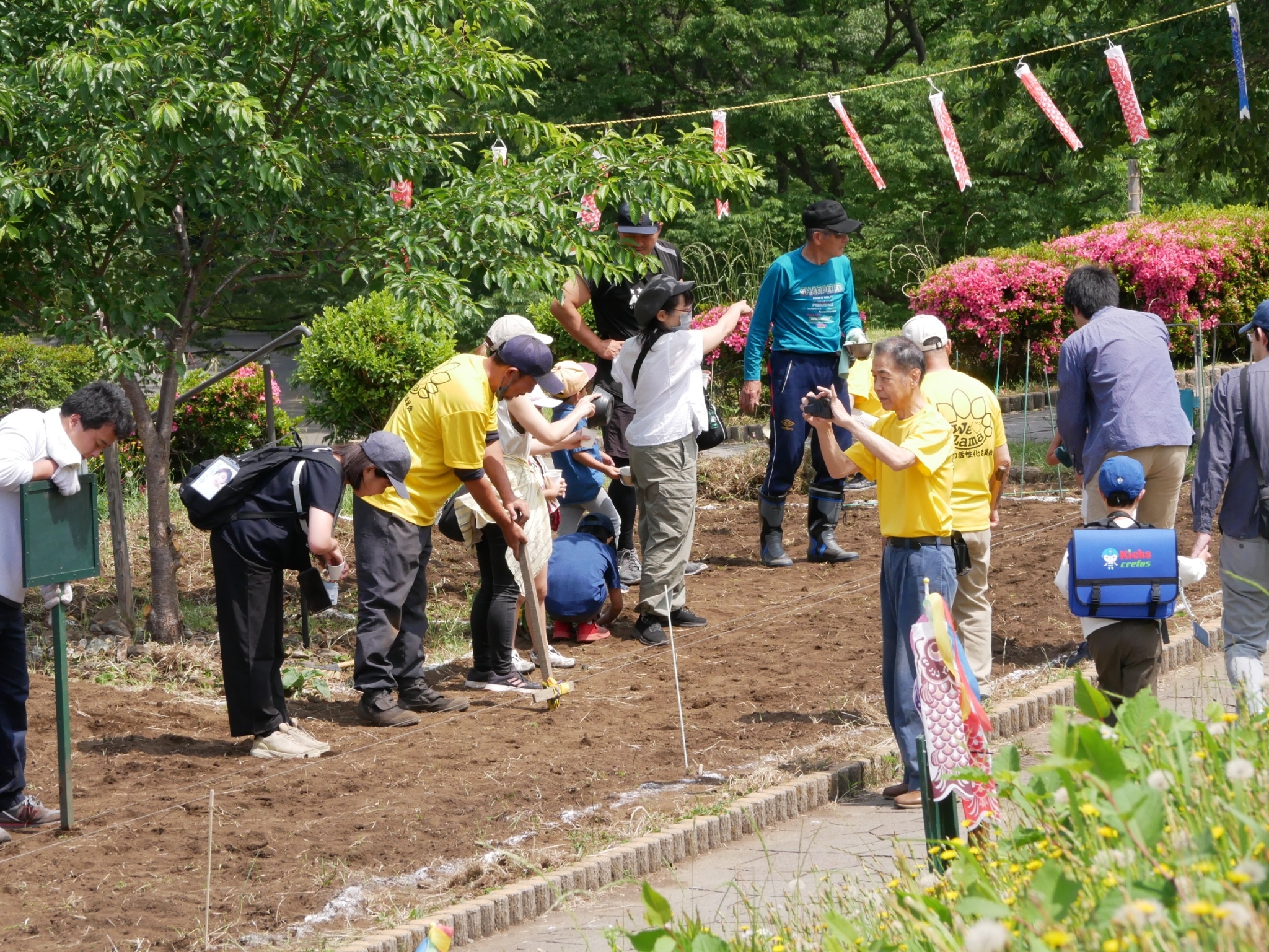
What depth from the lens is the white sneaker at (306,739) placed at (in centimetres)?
616

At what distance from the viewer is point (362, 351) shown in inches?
575

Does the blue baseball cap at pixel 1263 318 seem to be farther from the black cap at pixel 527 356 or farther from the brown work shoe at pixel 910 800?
the black cap at pixel 527 356

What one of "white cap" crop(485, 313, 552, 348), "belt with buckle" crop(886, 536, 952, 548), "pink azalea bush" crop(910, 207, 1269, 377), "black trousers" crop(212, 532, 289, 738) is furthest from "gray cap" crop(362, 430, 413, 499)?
"pink azalea bush" crop(910, 207, 1269, 377)

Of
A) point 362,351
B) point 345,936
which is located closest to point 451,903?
point 345,936

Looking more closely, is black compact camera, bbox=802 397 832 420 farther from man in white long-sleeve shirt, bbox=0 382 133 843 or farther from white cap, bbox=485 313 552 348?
man in white long-sleeve shirt, bbox=0 382 133 843

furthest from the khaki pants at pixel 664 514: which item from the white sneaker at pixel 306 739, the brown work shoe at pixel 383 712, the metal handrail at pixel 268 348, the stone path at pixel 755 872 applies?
the stone path at pixel 755 872

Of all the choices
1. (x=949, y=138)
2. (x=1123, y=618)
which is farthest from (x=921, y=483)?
(x=949, y=138)

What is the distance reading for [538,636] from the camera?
6887mm

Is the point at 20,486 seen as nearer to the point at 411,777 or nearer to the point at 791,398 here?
the point at 411,777

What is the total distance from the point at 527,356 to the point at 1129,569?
288 cm

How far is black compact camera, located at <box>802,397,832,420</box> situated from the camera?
5453 mm

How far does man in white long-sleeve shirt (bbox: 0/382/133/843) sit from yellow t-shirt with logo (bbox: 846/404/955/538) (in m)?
2.92

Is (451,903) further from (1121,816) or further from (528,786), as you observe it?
(1121,816)

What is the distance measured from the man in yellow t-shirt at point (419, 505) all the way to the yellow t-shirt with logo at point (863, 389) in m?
1.59
